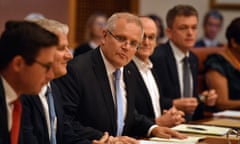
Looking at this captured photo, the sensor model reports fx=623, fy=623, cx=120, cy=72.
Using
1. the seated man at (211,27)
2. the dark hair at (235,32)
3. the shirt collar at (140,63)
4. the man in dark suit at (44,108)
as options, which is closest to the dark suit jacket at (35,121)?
the man in dark suit at (44,108)

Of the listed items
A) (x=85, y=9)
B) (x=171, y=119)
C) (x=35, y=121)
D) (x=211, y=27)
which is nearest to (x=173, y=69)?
(x=171, y=119)

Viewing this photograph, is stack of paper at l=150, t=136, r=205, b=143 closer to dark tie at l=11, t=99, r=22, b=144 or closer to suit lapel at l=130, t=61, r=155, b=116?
suit lapel at l=130, t=61, r=155, b=116

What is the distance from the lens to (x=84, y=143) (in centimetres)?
299

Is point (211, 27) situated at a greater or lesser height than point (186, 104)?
greater

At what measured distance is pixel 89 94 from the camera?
10.7 feet

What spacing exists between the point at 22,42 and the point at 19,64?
0.08 meters

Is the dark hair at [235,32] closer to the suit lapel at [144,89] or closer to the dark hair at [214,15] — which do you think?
the suit lapel at [144,89]

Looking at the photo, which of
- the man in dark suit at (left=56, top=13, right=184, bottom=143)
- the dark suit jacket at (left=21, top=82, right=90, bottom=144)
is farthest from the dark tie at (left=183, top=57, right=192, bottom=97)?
the dark suit jacket at (left=21, top=82, right=90, bottom=144)

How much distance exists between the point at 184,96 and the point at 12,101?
8.32 ft

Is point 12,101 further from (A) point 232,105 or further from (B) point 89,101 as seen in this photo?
(A) point 232,105

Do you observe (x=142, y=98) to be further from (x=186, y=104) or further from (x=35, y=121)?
(x=35, y=121)

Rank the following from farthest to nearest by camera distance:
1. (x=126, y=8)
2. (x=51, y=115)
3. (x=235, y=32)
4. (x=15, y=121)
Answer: (x=126, y=8)
(x=235, y=32)
(x=51, y=115)
(x=15, y=121)

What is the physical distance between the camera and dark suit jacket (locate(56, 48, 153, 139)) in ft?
10.6

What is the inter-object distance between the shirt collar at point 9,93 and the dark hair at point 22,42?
6 centimetres
